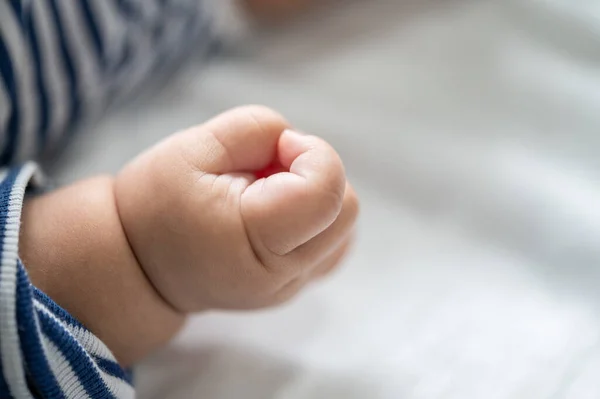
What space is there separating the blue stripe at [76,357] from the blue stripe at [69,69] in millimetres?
314

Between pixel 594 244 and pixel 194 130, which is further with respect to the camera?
pixel 594 244

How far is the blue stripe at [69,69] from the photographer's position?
605 millimetres

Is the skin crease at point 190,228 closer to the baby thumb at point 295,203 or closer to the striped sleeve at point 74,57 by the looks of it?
the baby thumb at point 295,203

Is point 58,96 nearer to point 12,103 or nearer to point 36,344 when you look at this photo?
point 12,103

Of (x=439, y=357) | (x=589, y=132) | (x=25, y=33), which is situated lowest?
(x=439, y=357)

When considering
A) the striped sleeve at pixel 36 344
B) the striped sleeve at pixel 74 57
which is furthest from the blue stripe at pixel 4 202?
the striped sleeve at pixel 74 57

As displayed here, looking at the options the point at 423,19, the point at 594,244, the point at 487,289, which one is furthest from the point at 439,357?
the point at 423,19

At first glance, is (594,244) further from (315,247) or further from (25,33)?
(25,33)

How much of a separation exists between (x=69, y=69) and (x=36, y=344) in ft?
1.11

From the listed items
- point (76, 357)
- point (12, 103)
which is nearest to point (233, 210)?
point (76, 357)

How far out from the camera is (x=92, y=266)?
0.46 m

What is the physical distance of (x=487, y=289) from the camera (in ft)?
1.97

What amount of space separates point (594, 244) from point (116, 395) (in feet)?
1.49

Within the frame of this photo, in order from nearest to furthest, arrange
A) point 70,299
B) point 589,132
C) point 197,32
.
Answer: point 70,299, point 589,132, point 197,32
